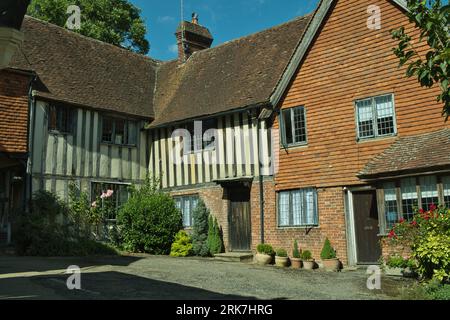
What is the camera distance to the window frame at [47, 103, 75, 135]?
17.6 m

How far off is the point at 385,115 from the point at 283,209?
4658 mm

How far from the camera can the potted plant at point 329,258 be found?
557 inches

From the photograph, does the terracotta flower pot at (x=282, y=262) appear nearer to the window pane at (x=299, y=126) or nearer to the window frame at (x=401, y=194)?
the window frame at (x=401, y=194)

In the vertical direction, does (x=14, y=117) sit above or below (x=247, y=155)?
above

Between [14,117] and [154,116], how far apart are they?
6266 millimetres

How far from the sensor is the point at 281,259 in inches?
598

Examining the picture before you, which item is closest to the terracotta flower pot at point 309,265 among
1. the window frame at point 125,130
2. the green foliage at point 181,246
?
the green foliage at point 181,246

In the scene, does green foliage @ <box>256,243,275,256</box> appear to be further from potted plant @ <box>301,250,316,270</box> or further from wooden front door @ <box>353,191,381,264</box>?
wooden front door @ <box>353,191,381,264</box>

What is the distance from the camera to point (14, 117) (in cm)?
1664

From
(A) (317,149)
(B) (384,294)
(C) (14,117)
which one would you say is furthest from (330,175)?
(C) (14,117)

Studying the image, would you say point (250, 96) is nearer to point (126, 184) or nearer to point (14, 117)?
point (126, 184)

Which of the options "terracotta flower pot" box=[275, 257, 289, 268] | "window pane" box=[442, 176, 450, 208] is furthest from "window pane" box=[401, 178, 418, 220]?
"terracotta flower pot" box=[275, 257, 289, 268]

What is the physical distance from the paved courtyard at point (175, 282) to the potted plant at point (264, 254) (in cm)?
105

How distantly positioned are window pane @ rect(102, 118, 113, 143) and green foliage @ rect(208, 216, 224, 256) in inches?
225
